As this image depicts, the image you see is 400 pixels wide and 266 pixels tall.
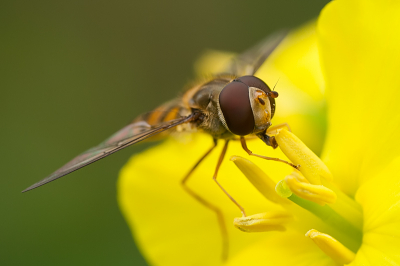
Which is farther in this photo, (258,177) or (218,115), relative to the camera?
(218,115)

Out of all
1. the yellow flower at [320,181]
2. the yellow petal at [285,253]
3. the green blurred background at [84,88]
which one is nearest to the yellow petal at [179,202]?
the yellow flower at [320,181]

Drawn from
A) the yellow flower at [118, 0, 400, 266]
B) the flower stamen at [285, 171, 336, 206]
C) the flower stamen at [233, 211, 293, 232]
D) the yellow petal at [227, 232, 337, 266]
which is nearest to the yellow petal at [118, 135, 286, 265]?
the yellow flower at [118, 0, 400, 266]

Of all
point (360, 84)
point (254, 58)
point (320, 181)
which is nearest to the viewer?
point (320, 181)

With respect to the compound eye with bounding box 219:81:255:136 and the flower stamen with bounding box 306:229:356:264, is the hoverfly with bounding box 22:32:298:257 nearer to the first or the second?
the compound eye with bounding box 219:81:255:136

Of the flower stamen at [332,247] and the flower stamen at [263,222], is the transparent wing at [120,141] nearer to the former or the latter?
the flower stamen at [263,222]

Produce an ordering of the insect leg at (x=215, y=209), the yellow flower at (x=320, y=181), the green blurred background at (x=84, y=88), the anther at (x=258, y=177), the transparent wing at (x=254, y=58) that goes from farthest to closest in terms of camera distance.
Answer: the green blurred background at (x=84, y=88) < the transparent wing at (x=254, y=58) < the insect leg at (x=215, y=209) < the anther at (x=258, y=177) < the yellow flower at (x=320, y=181)

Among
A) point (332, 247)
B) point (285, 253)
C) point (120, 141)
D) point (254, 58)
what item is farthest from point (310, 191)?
point (254, 58)

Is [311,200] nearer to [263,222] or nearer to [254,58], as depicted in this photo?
[263,222]

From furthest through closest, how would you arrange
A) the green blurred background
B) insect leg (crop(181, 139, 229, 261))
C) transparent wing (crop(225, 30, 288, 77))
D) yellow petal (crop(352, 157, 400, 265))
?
the green blurred background < transparent wing (crop(225, 30, 288, 77)) < insect leg (crop(181, 139, 229, 261)) < yellow petal (crop(352, 157, 400, 265))
